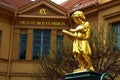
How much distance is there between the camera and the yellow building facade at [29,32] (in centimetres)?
2559

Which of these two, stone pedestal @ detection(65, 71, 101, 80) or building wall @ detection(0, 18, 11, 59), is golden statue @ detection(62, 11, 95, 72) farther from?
building wall @ detection(0, 18, 11, 59)

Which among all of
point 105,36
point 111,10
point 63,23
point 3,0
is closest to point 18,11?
point 3,0

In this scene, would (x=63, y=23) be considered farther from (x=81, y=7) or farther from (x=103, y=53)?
(x=103, y=53)

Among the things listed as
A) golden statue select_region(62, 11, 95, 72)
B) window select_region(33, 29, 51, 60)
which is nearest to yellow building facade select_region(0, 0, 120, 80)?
window select_region(33, 29, 51, 60)

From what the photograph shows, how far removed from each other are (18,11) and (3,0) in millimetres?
1617

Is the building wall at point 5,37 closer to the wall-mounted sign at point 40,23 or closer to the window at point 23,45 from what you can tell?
the window at point 23,45

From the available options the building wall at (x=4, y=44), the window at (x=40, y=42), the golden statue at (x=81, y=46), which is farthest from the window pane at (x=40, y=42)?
the golden statue at (x=81, y=46)

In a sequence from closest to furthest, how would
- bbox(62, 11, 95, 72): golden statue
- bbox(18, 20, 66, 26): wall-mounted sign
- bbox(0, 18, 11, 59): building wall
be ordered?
bbox(62, 11, 95, 72): golden statue → bbox(0, 18, 11, 59): building wall → bbox(18, 20, 66, 26): wall-mounted sign

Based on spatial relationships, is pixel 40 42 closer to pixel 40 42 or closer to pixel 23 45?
pixel 40 42

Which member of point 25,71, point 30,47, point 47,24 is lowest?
point 25,71

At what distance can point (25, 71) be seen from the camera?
2583cm

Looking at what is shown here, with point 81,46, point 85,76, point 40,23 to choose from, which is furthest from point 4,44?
point 85,76

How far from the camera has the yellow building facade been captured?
25.6 meters

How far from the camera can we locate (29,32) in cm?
2641
